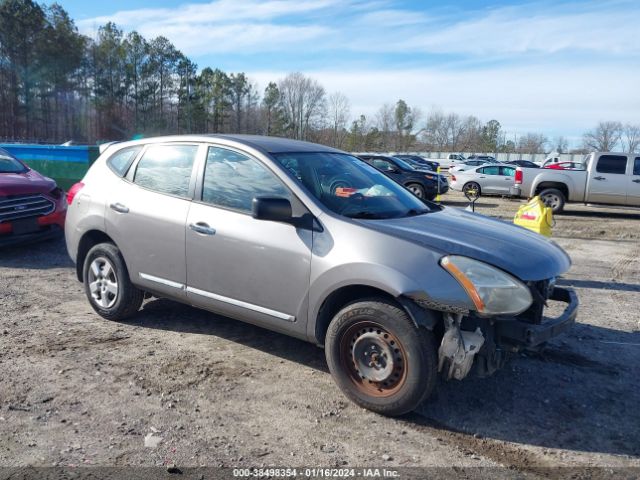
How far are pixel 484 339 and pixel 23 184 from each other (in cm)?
736

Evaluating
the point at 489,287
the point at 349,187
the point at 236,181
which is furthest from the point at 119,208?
the point at 489,287

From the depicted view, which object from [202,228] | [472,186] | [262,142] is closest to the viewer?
[202,228]

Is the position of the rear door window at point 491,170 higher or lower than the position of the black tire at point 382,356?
higher

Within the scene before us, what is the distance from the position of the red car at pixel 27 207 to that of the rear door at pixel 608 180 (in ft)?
45.3

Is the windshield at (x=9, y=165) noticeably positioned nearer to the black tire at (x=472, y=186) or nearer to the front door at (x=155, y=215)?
the front door at (x=155, y=215)

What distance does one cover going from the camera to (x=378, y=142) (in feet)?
315

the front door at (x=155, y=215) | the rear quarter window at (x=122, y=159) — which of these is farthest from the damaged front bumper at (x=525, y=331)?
the rear quarter window at (x=122, y=159)

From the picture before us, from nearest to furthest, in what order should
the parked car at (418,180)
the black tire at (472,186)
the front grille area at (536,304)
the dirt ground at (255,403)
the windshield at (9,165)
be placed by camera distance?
the dirt ground at (255,403) → the front grille area at (536,304) → the windshield at (9,165) → the parked car at (418,180) → the black tire at (472,186)

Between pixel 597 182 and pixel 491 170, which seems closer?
pixel 597 182

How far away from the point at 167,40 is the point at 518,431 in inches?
3029

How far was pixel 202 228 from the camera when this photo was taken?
4312mm

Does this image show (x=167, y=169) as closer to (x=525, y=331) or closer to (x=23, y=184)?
(x=525, y=331)

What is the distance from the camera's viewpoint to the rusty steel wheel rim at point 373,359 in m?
3.45

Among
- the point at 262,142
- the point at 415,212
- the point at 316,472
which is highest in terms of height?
the point at 262,142
